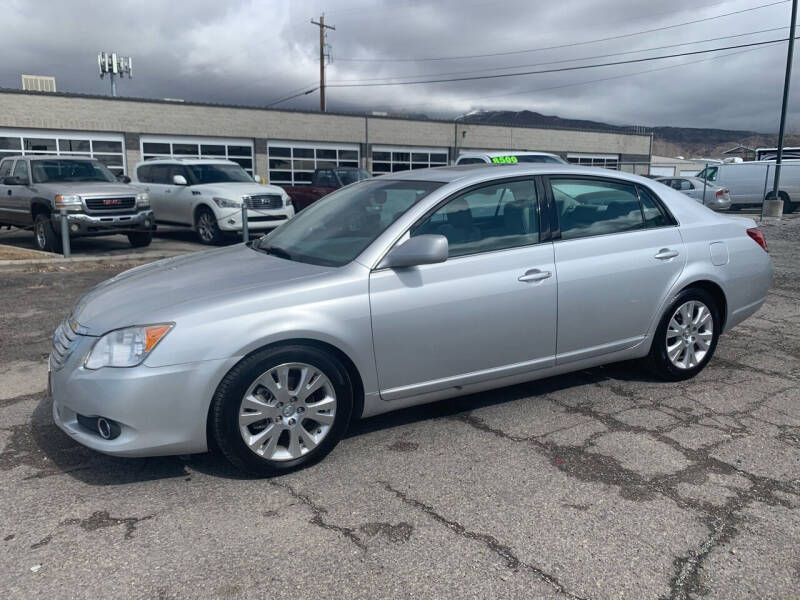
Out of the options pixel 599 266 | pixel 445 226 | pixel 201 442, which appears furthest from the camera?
pixel 599 266

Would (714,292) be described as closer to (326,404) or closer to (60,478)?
(326,404)

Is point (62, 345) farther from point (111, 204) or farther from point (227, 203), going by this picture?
point (227, 203)

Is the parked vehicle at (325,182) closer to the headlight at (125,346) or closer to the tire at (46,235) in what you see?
the tire at (46,235)

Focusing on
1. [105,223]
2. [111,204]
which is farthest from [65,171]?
[105,223]

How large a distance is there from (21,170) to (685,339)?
12216 millimetres

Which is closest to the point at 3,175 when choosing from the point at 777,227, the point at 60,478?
the point at 60,478

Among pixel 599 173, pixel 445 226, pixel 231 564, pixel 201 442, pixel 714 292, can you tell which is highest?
pixel 599 173

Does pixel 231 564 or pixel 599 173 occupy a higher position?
pixel 599 173

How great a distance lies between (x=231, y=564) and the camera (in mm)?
2793

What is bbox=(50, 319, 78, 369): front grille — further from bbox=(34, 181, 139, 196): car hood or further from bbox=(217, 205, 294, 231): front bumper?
bbox=(217, 205, 294, 231): front bumper

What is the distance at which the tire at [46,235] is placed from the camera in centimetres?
1191

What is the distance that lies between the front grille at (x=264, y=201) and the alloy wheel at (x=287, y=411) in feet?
34.5

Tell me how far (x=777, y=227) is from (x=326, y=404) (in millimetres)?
17268

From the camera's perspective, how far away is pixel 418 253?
371cm
